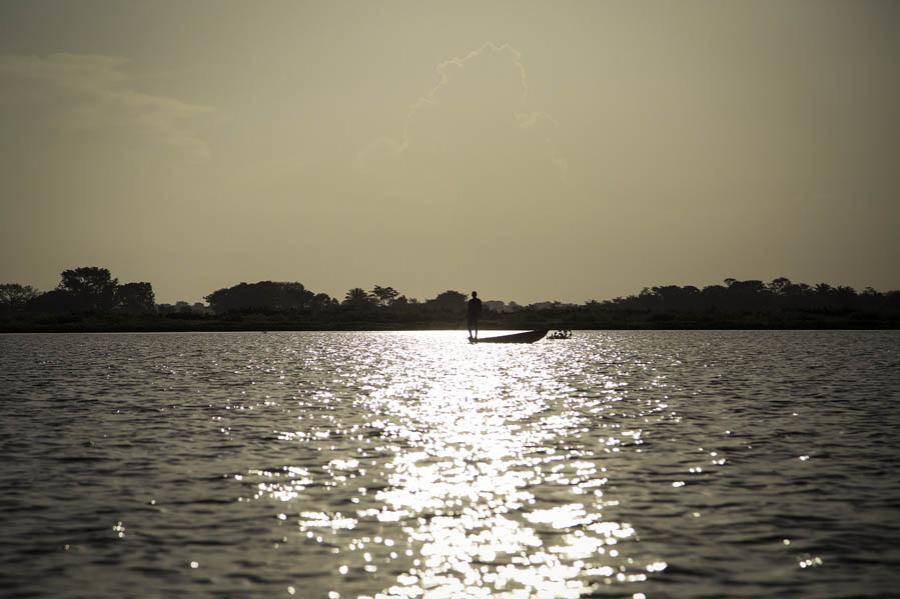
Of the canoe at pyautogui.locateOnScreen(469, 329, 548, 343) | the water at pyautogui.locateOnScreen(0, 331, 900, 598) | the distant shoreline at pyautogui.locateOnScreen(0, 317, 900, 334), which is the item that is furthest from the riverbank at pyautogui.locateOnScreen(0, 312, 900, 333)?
the water at pyautogui.locateOnScreen(0, 331, 900, 598)

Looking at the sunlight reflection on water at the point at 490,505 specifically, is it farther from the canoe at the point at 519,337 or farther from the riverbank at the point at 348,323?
the riverbank at the point at 348,323

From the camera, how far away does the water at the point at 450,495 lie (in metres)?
12.7

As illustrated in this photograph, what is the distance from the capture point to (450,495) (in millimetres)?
18359

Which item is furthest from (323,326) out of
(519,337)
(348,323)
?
(519,337)

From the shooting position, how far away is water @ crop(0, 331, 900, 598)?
12.7 metres

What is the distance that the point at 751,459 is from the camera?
2300cm

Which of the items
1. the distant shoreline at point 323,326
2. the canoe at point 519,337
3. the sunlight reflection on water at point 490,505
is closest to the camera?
the sunlight reflection on water at point 490,505

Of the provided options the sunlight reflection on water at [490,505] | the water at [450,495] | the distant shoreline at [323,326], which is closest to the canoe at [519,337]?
the water at [450,495]

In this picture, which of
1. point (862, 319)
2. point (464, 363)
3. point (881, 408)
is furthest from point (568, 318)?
point (881, 408)

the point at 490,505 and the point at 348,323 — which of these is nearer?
the point at 490,505

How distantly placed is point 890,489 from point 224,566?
1347cm

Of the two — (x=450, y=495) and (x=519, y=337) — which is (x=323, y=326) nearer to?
(x=519, y=337)

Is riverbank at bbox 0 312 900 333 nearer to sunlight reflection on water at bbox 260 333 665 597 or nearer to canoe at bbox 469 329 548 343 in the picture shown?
canoe at bbox 469 329 548 343

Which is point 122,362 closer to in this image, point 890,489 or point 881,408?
point 881,408
